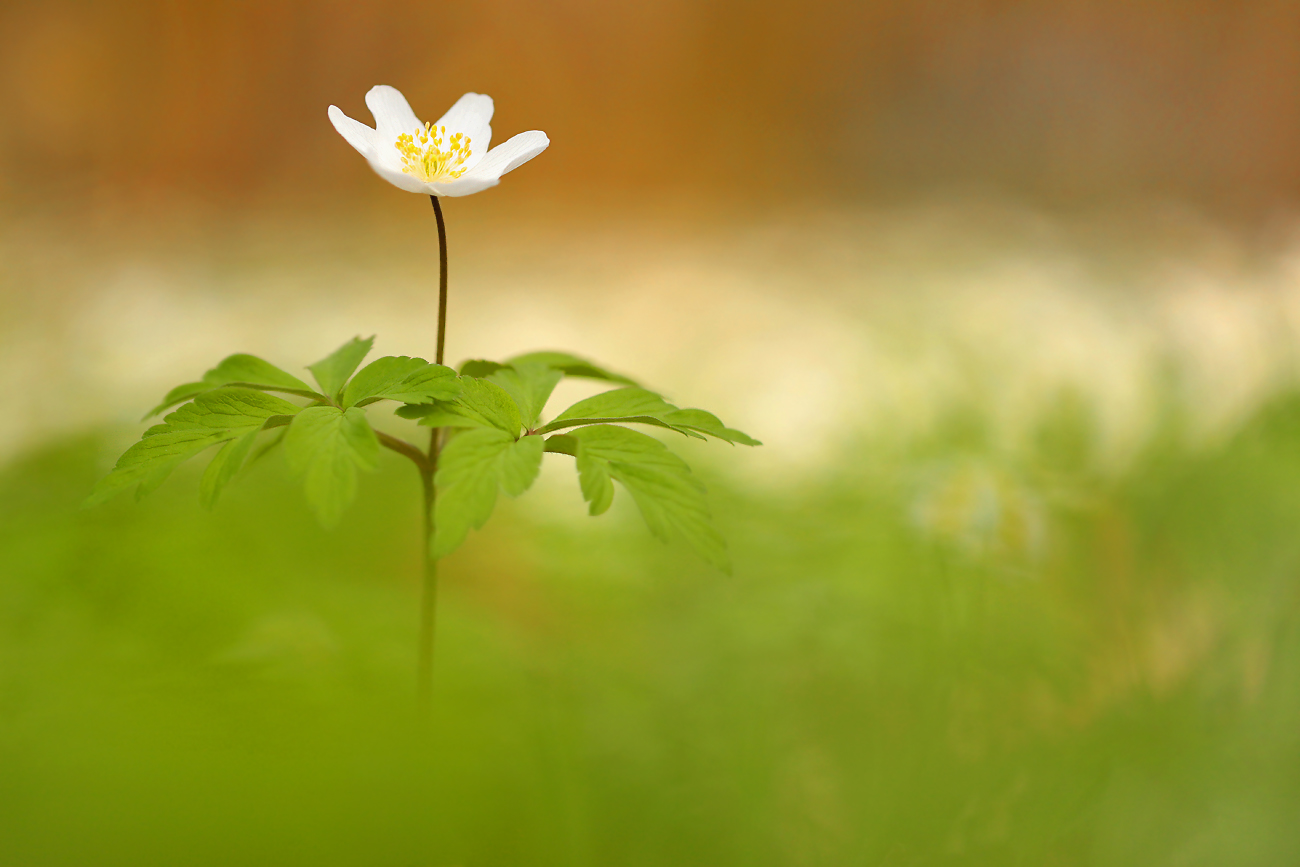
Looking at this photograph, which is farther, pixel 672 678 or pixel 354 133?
pixel 672 678

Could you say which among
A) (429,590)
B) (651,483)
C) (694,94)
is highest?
(694,94)

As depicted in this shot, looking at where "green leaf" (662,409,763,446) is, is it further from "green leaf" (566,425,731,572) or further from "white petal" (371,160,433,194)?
"white petal" (371,160,433,194)

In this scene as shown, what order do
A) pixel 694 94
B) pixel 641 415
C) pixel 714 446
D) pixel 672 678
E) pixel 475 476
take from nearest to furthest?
pixel 475 476
pixel 641 415
pixel 672 678
pixel 714 446
pixel 694 94

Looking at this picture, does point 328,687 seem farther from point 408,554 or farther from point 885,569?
point 885,569

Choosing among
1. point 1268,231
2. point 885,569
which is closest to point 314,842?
point 885,569

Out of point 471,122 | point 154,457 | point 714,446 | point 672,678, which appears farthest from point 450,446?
point 714,446

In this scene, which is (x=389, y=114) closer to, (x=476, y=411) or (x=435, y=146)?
(x=435, y=146)

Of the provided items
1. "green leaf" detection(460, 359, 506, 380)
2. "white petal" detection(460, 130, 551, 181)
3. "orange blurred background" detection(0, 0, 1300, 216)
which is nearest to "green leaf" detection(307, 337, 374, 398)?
"green leaf" detection(460, 359, 506, 380)
